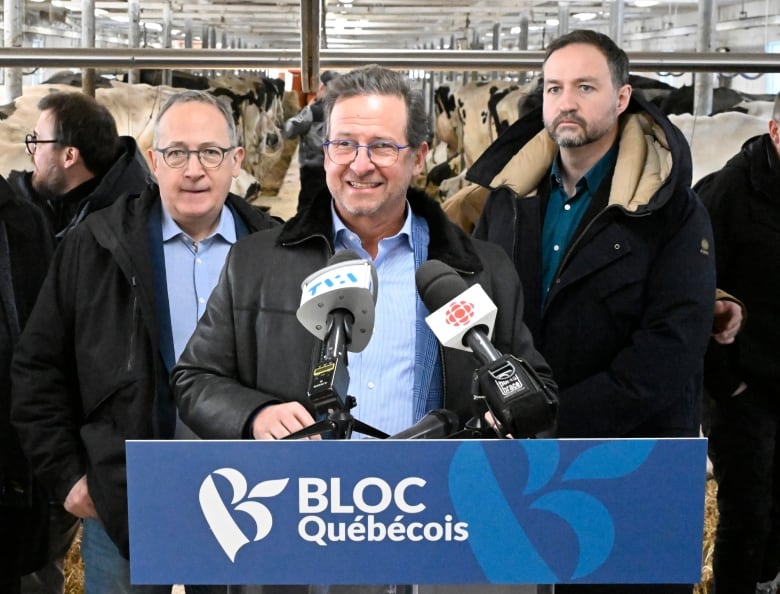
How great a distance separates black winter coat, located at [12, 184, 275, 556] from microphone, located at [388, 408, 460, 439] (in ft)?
3.42

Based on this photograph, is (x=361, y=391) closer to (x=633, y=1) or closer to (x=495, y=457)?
(x=495, y=457)

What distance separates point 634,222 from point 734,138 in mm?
2852

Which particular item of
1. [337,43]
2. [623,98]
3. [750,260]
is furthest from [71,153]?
[337,43]

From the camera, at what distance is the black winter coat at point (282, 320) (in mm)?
1979

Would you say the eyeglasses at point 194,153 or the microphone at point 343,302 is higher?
the eyeglasses at point 194,153

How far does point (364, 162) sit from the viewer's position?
1.94 m

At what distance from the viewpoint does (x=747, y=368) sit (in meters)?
3.41

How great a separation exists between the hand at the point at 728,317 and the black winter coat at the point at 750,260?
0.72 ft

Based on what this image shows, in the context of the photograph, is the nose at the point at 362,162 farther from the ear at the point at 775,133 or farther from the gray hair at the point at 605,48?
the ear at the point at 775,133

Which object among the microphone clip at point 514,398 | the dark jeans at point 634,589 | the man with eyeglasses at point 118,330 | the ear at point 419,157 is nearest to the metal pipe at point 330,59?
the man with eyeglasses at point 118,330

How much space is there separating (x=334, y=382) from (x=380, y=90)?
0.83 meters

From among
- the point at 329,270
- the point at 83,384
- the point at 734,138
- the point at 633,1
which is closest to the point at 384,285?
the point at 329,270

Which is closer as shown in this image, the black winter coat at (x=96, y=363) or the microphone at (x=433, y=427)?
the microphone at (x=433, y=427)

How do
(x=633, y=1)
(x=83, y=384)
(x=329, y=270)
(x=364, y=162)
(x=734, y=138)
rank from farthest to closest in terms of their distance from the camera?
(x=633, y=1)
(x=734, y=138)
(x=83, y=384)
(x=364, y=162)
(x=329, y=270)
